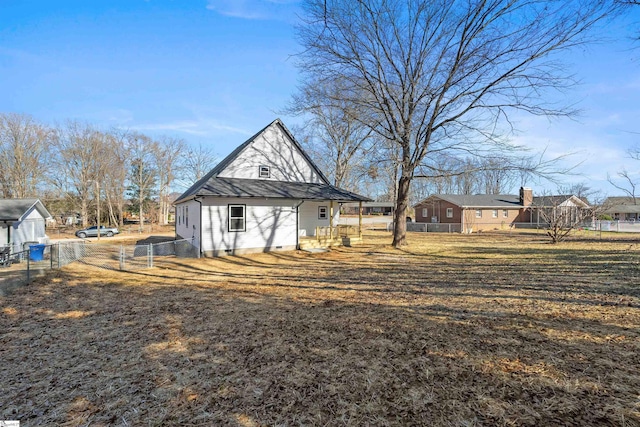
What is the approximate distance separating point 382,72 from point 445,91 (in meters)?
3.16

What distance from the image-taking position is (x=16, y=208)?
2070 cm

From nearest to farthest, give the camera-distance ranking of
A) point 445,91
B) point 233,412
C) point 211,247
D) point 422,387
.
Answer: point 233,412
point 422,387
point 211,247
point 445,91

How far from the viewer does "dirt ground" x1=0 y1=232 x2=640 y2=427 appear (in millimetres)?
3059

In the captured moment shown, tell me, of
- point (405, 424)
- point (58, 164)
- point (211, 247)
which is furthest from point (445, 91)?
point (58, 164)

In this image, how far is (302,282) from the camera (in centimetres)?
916

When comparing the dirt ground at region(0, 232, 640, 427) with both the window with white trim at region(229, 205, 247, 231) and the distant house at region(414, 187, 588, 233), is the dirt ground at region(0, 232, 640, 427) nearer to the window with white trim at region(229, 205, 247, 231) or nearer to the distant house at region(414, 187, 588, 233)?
the window with white trim at region(229, 205, 247, 231)

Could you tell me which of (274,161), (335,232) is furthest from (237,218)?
(335,232)

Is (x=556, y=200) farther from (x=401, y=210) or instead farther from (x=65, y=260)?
(x=65, y=260)

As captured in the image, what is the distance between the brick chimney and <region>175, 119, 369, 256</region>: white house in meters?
29.7

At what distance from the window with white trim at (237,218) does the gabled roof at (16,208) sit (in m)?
15.0

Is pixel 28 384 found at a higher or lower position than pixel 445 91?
lower

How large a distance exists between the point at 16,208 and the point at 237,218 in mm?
17030

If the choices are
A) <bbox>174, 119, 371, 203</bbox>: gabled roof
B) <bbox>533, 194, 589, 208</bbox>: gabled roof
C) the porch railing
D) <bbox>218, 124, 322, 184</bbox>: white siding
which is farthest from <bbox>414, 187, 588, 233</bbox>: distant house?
<bbox>218, 124, 322, 184</bbox>: white siding

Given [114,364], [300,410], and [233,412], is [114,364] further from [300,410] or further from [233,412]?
[300,410]
